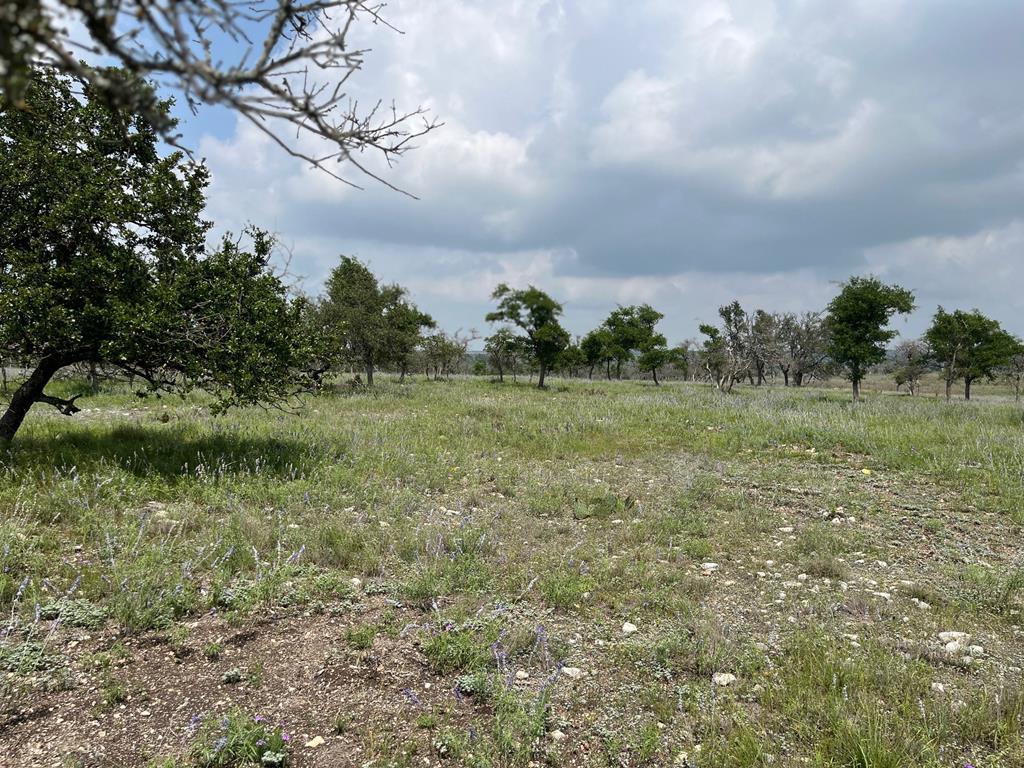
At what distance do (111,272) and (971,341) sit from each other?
5420cm

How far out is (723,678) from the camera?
4.29 metres

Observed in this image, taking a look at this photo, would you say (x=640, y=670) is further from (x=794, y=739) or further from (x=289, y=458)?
(x=289, y=458)

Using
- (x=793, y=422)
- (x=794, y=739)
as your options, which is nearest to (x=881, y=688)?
(x=794, y=739)

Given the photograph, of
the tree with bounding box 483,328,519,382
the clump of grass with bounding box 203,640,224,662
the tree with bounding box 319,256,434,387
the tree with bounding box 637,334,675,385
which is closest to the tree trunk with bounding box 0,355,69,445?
the clump of grass with bounding box 203,640,224,662

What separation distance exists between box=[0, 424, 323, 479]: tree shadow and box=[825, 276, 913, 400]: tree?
31.9 m

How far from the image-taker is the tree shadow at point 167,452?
852 centimetres

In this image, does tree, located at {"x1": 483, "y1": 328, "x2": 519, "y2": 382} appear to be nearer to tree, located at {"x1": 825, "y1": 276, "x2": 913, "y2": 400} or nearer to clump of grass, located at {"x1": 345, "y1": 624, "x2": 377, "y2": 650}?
tree, located at {"x1": 825, "y1": 276, "x2": 913, "y2": 400}

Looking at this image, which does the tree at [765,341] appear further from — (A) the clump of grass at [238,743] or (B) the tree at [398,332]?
(A) the clump of grass at [238,743]

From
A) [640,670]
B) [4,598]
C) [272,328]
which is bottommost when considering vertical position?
[640,670]

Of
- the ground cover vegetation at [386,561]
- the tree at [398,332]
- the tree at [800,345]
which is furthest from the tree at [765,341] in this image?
the ground cover vegetation at [386,561]

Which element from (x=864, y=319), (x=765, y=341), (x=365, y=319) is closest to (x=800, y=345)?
(x=765, y=341)

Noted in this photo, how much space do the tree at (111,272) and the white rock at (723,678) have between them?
26.5ft

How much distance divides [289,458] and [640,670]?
26.3 feet

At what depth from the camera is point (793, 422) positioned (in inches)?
648
